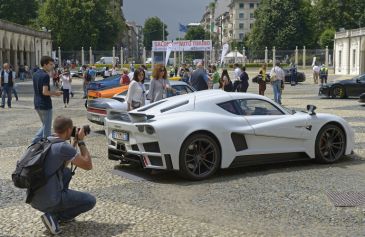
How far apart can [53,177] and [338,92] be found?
21.6 m

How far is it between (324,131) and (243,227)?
400 centimetres

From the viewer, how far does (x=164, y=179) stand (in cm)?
853

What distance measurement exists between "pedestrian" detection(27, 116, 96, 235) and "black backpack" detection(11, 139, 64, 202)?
6cm

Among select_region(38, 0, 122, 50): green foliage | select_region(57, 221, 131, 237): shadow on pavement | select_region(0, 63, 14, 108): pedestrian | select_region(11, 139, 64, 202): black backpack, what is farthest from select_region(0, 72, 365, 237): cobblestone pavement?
select_region(38, 0, 122, 50): green foliage

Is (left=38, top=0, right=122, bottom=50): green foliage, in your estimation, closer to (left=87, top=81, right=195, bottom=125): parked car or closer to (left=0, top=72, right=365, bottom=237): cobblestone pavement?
(left=87, top=81, right=195, bottom=125): parked car

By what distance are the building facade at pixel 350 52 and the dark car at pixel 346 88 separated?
34.6 meters

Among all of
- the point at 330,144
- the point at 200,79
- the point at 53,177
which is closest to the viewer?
the point at 53,177

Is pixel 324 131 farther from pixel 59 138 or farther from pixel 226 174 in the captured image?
pixel 59 138

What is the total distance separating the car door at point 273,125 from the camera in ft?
29.2

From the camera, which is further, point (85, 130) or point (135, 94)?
point (135, 94)

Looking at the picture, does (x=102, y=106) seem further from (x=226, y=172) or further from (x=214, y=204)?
(x=214, y=204)

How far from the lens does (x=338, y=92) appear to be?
998 inches

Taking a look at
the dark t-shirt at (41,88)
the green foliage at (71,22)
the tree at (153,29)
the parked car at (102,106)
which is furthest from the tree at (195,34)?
the dark t-shirt at (41,88)

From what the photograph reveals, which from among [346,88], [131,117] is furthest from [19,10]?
Result: [131,117]
